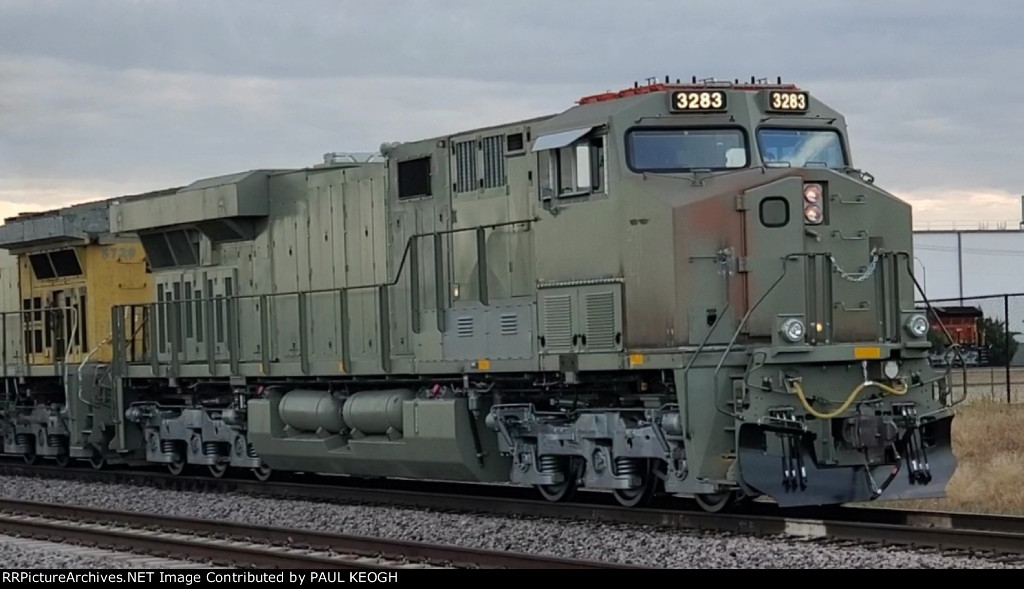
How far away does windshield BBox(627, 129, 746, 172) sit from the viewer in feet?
44.1

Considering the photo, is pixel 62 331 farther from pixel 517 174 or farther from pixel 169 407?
pixel 517 174

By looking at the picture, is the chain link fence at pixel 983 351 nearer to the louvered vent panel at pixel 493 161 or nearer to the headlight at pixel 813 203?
the headlight at pixel 813 203

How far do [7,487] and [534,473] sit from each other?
8.98 meters

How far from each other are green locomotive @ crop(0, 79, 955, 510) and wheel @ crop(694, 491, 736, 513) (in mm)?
34

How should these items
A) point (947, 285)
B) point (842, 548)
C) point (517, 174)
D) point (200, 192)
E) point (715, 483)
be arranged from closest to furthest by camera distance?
1. point (842, 548)
2. point (715, 483)
3. point (517, 174)
4. point (200, 192)
5. point (947, 285)

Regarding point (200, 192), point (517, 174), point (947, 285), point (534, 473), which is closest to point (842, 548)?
point (534, 473)

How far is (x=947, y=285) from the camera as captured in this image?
58125 millimetres

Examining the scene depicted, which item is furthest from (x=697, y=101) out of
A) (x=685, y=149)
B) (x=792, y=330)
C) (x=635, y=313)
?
(x=792, y=330)

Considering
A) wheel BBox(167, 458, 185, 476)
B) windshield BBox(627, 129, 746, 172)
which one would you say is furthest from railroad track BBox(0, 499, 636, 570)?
windshield BBox(627, 129, 746, 172)

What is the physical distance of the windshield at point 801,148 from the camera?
538 inches

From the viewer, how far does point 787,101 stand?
1386cm

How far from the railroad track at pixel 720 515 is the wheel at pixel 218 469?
1.64 feet

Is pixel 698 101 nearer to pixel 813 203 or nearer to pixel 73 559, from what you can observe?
pixel 813 203

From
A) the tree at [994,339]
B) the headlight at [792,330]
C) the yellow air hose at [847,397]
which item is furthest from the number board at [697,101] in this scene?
the tree at [994,339]
